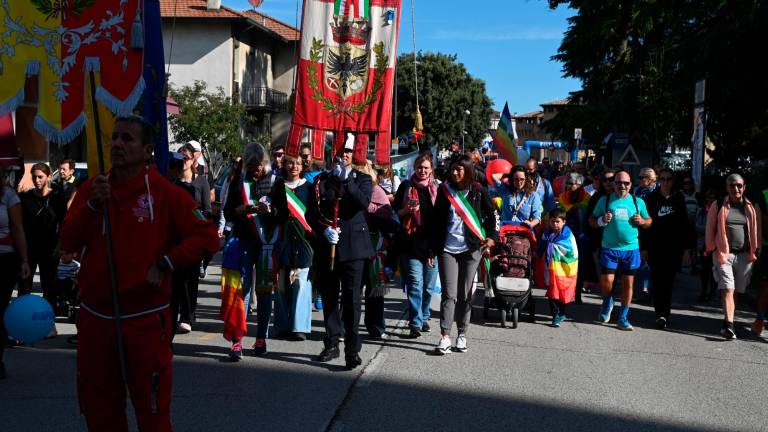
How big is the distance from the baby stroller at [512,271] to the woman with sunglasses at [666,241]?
1.52m

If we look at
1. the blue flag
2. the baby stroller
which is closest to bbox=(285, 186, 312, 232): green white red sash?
the baby stroller

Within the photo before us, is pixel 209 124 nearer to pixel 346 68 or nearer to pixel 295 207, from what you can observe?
pixel 346 68

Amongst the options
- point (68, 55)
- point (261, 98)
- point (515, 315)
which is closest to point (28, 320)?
point (68, 55)

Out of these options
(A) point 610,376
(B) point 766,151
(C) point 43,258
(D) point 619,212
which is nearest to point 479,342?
(A) point 610,376

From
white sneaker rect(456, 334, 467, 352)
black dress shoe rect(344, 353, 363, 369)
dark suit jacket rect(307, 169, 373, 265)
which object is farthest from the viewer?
white sneaker rect(456, 334, 467, 352)

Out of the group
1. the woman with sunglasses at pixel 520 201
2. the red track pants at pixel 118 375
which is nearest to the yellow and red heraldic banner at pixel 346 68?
the woman with sunglasses at pixel 520 201

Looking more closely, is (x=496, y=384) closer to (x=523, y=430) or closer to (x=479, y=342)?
(x=523, y=430)

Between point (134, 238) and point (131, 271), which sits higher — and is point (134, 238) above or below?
above

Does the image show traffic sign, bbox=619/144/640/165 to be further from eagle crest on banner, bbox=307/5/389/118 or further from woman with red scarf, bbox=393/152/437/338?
woman with red scarf, bbox=393/152/437/338

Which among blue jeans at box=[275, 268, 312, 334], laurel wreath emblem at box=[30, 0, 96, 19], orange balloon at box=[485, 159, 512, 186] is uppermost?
laurel wreath emblem at box=[30, 0, 96, 19]

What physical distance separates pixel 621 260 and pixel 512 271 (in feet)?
4.27

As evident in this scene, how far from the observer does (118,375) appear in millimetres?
→ 4230

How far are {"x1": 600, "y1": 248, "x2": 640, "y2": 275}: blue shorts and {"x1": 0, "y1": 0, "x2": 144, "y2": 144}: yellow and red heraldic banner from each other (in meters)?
6.94

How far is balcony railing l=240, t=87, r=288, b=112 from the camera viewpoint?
48.9m
